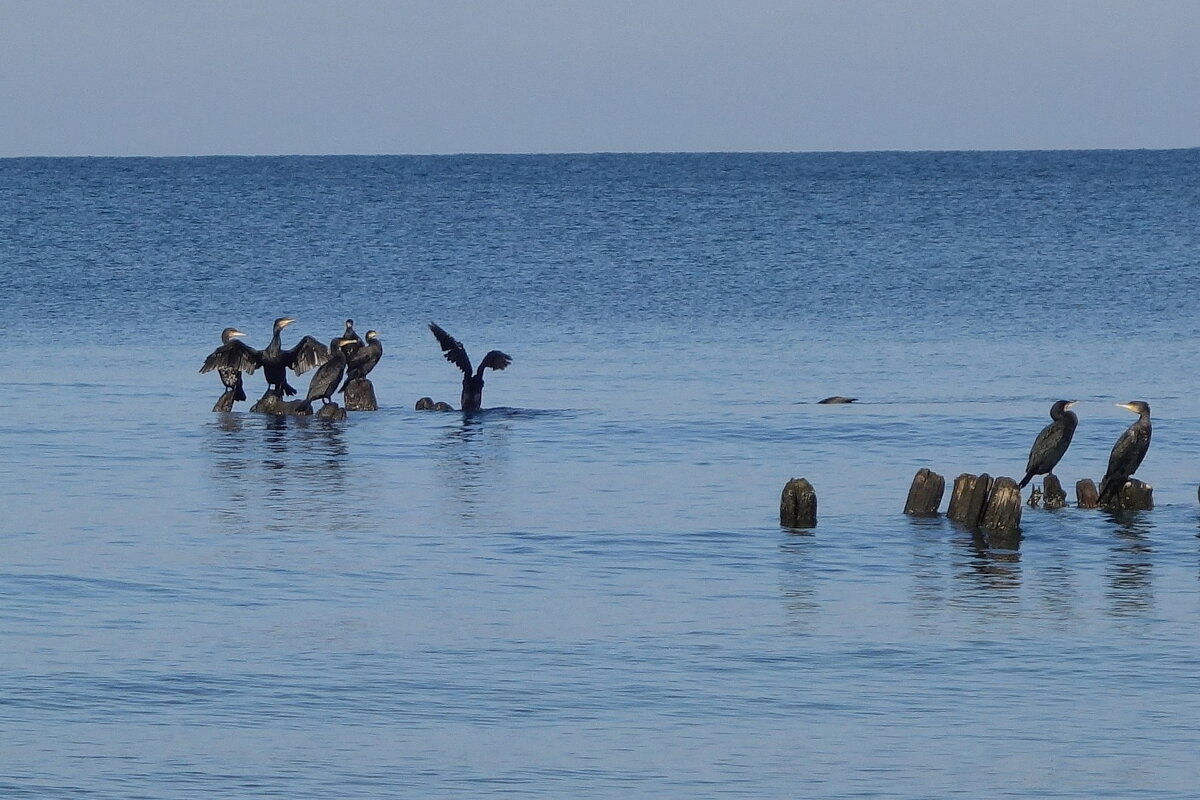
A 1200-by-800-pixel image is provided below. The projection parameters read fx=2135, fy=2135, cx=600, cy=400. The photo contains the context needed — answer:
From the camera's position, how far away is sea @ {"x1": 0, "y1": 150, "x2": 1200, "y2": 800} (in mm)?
12000

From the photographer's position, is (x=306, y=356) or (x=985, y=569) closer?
(x=985, y=569)

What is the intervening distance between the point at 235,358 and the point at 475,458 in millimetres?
4368

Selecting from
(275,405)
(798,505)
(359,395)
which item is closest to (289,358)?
(275,405)

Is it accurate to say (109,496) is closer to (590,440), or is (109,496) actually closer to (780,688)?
(590,440)

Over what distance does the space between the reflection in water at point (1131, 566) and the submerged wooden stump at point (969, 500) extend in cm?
121

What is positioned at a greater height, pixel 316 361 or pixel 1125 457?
pixel 316 361

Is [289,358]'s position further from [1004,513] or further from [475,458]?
[1004,513]

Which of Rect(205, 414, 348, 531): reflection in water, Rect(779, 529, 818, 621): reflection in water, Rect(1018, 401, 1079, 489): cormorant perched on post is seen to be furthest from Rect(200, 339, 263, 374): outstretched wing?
Rect(1018, 401, 1079, 489): cormorant perched on post

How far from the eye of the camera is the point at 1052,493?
65.1 ft

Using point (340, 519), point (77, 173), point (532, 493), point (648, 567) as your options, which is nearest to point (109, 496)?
point (340, 519)

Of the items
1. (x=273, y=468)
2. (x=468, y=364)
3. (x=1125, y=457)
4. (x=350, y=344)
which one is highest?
Answer: (x=350, y=344)

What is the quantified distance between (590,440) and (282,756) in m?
14.4

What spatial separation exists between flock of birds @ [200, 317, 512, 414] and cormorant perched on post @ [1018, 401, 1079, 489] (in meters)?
9.29

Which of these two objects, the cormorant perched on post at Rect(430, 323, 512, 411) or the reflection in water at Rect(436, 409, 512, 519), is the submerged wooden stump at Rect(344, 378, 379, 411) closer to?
the cormorant perched on post at Rect(430, 323, 512, 411)
